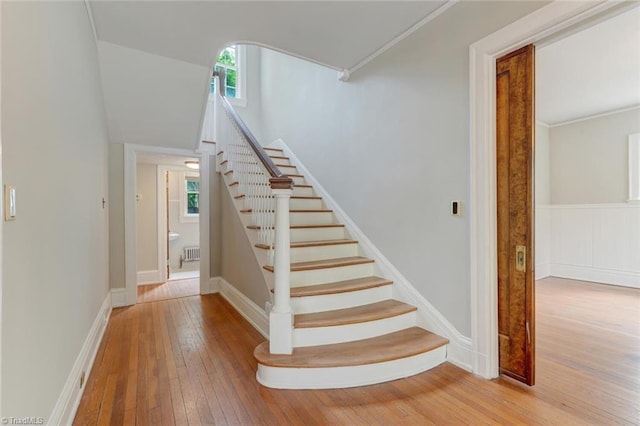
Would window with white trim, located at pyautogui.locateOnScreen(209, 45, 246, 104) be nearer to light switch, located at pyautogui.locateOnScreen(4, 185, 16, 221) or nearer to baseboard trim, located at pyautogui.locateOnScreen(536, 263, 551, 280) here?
light switch, located at pyautogui.locateOnScreen(4, 185, 16, 221)

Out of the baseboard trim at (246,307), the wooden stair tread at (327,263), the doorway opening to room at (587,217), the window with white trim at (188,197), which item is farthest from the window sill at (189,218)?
the doorway opening to room at (587,217)

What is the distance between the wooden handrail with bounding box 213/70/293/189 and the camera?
6.72 feet

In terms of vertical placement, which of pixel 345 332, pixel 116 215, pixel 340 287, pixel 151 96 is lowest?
pixel 345 332

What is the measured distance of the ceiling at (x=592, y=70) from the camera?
254cm

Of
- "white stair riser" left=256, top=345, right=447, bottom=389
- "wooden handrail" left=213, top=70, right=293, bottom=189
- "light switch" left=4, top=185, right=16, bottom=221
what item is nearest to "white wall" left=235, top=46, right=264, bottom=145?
"wooden handrail" left=213, top=70, right=293, bottom=189

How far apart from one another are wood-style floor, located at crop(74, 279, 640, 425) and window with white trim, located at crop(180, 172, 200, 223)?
4370 millimetres

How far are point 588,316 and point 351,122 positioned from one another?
10.5 ft

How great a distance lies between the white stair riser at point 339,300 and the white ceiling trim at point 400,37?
2.18m

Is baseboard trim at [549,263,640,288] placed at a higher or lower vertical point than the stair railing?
lower

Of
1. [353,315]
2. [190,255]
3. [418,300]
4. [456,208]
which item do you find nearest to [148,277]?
[190,255]

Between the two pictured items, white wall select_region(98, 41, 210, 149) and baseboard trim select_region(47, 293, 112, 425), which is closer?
baseboard trim select_region(47, 293, 112, 425)

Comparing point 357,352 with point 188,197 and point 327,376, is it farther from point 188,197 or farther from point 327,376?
point 188,197

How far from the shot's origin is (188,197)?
6938 mm

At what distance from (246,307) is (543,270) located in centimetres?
483
